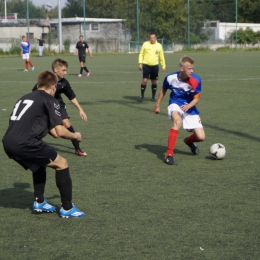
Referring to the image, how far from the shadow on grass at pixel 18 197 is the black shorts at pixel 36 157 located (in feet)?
2.89

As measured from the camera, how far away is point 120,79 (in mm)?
22844

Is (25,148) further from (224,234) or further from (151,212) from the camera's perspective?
(224,234)

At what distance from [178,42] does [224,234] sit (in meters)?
48.2

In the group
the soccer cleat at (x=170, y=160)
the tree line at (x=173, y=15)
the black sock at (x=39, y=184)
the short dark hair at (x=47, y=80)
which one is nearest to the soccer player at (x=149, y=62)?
the soccer cleat at (x=170, y=160)

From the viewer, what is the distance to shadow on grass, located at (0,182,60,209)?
19.5ft

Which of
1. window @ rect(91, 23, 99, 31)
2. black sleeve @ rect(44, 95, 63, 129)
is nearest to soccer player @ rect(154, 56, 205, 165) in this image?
black sleeve @ rect(44, 95, 63, 129)

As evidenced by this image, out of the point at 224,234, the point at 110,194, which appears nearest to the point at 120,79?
the point at 110,194

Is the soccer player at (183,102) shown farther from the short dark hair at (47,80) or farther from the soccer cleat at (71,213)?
the short dark hair at (47,80)

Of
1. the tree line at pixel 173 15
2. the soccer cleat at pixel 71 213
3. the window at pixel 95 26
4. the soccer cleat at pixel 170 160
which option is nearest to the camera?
the soccer cleat at pixel 71 213

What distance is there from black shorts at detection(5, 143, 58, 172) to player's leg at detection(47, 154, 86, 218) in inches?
2.8

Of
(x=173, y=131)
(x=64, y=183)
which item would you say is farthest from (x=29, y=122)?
(x=173, y=131)

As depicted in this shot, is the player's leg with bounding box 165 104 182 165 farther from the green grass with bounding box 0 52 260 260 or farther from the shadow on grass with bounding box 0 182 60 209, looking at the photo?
the shadow on grass with bounding box 0 182 60 209

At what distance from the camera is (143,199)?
239 inches

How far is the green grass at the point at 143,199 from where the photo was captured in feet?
15.3
